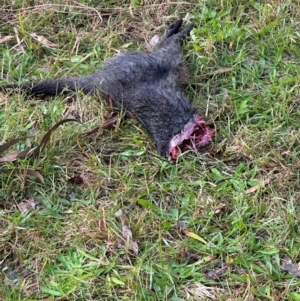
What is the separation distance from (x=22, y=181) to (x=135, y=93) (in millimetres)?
757

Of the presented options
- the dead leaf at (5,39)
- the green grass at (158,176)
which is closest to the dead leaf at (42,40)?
the green grass at (158,176)

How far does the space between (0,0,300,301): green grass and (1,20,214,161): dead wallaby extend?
7 cm

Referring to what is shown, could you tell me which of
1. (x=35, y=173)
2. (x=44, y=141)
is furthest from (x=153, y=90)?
(x=35, y=173)

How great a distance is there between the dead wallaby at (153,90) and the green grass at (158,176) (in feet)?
0.24

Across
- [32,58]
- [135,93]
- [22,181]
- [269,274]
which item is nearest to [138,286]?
[269,274]

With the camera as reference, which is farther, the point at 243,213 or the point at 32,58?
the point at 32,58

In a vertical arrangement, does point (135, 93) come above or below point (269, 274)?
above

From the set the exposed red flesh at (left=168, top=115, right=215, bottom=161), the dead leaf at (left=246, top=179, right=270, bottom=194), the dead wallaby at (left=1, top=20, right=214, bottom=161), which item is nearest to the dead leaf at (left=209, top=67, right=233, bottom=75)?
the dead wallaby at (left=1, top=20, right=214, bottom=161)

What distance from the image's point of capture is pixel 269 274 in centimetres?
274

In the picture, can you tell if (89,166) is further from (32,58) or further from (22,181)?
(32,58)

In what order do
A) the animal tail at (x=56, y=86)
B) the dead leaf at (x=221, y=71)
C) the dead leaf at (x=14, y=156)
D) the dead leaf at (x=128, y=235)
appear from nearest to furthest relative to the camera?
the dead leaf at (x=128, y=235) → the dead leaf at (x=14, y=156) → the animal tail at (x=56, y=86) → the dead leaf at (x=221, y=71)

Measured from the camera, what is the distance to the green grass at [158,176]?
277 centimetres

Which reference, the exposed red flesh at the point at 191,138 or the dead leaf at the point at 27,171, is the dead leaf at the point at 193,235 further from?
the dead leaf at the point at 27,171

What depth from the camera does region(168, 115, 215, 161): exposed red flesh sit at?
3.21 meters
